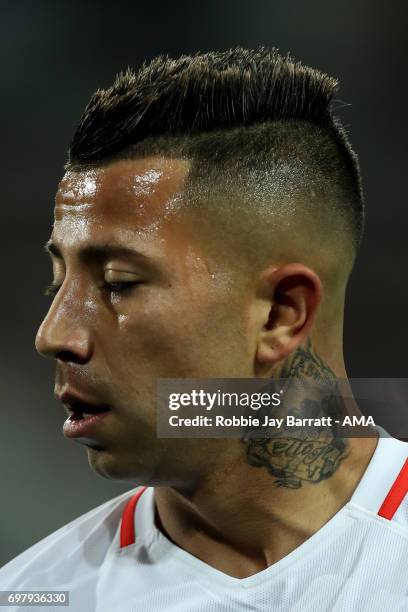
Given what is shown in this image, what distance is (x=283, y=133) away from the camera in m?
0.98

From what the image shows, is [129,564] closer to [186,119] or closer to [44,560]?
[44,560]

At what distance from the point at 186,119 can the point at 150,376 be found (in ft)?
1.07

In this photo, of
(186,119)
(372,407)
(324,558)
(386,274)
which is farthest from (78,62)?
(324,558)

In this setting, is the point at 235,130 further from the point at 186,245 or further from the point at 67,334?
the point at 67,334

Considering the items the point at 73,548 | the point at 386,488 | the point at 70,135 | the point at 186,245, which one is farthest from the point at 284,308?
the point at 70,135

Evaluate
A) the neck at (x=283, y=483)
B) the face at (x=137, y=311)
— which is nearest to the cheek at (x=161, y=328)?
the face at (x=137, y=311)

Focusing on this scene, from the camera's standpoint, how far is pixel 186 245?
93cm

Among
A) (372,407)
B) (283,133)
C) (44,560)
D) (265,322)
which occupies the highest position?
(283,133)

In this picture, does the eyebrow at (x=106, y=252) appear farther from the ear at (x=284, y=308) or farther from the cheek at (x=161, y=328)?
the ear at (x=284, y=308)

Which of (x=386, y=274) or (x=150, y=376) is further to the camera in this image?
(x=386, y=274)

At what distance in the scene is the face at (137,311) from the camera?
0.93m

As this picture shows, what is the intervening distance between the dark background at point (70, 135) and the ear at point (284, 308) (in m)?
0.27

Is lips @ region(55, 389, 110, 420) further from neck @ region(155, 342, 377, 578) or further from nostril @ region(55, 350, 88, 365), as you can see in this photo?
neck @ region(155, 342, 377, 578)

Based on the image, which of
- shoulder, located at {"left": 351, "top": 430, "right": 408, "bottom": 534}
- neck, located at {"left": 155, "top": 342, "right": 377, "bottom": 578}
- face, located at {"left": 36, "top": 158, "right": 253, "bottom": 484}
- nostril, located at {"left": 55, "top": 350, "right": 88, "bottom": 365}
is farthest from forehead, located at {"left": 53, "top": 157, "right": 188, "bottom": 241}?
shoulder, located at {"left": 351, "top": 430, "right": 408, "bottom": 534}
